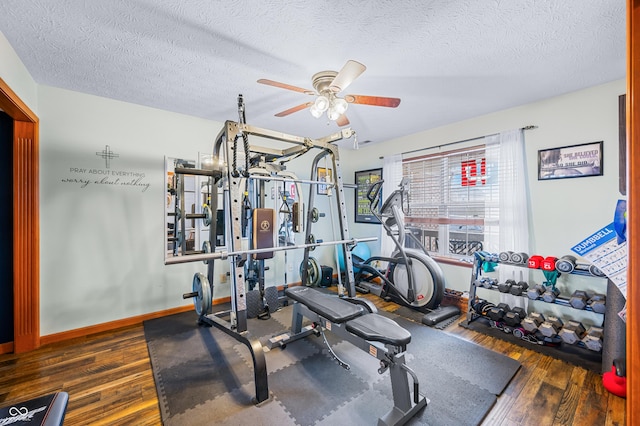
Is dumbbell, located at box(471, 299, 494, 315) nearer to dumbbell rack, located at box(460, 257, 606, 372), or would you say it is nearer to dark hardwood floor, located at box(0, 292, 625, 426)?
dumbbell rack, located at box(460, 257, 606, 372)

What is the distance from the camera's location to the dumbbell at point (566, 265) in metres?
2.31

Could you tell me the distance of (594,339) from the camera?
83.7 inches

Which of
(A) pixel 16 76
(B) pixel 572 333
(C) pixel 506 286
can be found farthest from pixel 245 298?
(B) pixel 572 333

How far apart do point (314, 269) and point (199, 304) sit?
5.41 ft

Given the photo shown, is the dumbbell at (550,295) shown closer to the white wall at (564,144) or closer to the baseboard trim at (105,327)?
the white wall at (564,144)

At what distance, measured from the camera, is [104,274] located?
2.81 metres

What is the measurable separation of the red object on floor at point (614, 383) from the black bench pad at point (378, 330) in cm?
155

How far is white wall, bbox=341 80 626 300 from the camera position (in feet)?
7.79

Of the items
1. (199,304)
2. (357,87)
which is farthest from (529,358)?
(199,304)

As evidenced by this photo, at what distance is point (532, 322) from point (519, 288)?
316mm

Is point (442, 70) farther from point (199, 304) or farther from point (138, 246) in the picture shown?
point (138, 246)

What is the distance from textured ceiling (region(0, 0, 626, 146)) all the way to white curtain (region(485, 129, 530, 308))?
499 millimetres

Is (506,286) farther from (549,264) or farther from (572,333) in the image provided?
(572,333)

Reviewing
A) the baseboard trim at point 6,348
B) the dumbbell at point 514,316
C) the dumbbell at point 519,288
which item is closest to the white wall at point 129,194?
the baseboard trim at point 6,348
